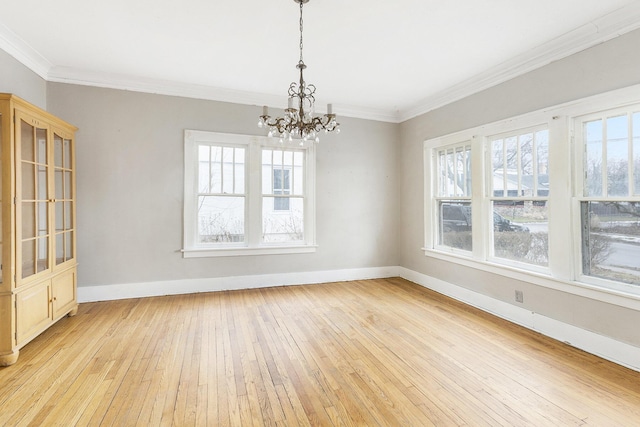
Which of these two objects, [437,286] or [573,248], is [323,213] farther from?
[573,248]

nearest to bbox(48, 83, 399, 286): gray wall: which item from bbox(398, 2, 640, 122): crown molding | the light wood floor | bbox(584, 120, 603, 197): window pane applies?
the light wood floor

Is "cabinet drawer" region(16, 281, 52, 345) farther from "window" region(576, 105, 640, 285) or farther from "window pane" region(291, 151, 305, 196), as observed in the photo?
"window" region(576, 105, 640, 285)

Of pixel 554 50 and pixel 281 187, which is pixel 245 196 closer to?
pixel 281 187

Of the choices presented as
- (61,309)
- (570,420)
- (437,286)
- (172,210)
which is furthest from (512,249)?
(61,309)

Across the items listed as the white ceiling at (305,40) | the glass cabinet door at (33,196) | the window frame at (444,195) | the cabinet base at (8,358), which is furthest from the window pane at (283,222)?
the cabinet base at (8,358)

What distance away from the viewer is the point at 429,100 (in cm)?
458

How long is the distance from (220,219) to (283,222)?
937 millimetres

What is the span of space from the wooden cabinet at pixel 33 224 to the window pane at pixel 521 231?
4.76 meters

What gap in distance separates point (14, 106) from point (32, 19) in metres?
0.85

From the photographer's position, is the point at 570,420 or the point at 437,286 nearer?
the point at 570,420

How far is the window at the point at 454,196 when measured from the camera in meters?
4.15

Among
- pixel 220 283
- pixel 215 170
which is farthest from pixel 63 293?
pixel 215 170

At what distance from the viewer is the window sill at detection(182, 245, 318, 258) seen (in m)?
4.30

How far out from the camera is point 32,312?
8.89ft
